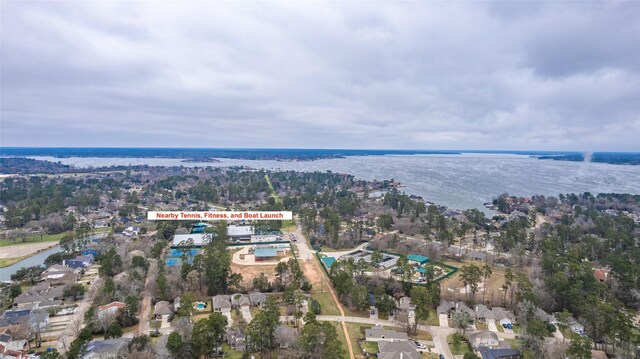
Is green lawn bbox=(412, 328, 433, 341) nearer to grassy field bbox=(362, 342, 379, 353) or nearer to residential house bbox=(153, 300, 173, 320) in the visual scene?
grassy field bbox=(362, 342, 379, 353)

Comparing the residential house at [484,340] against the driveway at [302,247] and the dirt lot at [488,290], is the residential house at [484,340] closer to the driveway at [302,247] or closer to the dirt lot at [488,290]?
the dirt lot at [488,290]

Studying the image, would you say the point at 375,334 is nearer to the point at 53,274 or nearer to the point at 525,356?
the point at 525,356

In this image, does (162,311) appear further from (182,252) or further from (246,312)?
(182,252)

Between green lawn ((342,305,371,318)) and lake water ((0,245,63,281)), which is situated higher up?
green lawn ((342,305,371,318))

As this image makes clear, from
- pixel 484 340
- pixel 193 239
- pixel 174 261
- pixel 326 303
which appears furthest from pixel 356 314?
pixel 193 239

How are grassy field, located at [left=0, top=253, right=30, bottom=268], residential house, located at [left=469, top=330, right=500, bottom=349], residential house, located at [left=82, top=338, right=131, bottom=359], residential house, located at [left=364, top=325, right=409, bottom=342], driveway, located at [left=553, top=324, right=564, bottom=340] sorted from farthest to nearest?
grassy field, located at [left=0, top=253, right=30, bottom=268] → driveway, located at [left=553, top=324, right=564, bottom=340] → residential house, located at [left=364, top=325, right=409, bottom=342] → residential house, located at [left=469, top=330, right=500, bottom=349] → residential house, located at [left=82, top=338, right=131, bottom=359]

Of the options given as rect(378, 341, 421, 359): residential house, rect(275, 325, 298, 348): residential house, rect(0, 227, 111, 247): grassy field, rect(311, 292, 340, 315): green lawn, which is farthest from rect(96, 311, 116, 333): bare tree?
rect(0, 227, 111, 247): grassy field

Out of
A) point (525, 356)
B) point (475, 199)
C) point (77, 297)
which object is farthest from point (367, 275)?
point (475, 199)
